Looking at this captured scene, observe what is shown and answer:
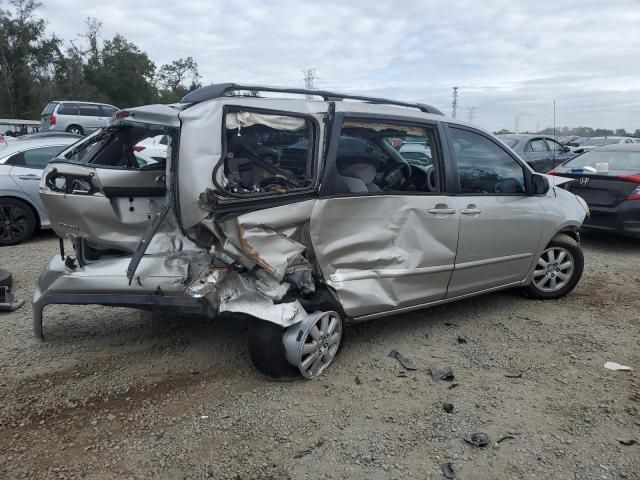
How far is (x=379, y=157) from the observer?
416cm

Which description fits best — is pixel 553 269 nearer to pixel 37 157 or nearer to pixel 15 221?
pixel 15 221

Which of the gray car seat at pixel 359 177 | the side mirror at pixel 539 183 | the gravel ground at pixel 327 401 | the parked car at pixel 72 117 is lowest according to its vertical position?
the gravel ground at pixel 327 401

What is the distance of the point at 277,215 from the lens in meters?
3.29

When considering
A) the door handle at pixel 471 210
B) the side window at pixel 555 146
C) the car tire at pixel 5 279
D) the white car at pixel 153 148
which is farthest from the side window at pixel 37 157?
the side window at pixel 555 146

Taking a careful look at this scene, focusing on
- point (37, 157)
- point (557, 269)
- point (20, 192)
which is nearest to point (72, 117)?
point (37, 157)

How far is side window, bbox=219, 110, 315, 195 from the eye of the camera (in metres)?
3.26

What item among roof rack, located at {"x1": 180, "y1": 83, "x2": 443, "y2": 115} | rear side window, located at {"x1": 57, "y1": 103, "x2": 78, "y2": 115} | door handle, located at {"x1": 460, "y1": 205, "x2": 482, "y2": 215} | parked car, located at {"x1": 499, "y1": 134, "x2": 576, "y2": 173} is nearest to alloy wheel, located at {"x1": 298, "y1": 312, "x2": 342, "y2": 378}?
door handle, located at {"x1": 460, "y1": 205, "x2": 482, "y2": 215}

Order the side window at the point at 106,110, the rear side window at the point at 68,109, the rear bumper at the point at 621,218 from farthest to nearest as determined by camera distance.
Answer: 1. the side window at the point at 106,110
2. the rear side window at the point at 68,109
3. the rear bumper at the point at 621,218

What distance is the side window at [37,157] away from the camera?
7.62m

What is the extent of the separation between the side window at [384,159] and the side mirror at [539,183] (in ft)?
3.94

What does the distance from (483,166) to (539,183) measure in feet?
2.24

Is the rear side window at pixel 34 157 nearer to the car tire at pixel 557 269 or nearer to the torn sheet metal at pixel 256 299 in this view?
the torn sheet metal at pixel 256 299

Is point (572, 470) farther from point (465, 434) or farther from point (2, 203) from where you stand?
point (2, 203)

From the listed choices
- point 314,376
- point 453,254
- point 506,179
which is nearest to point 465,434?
point 314,376
